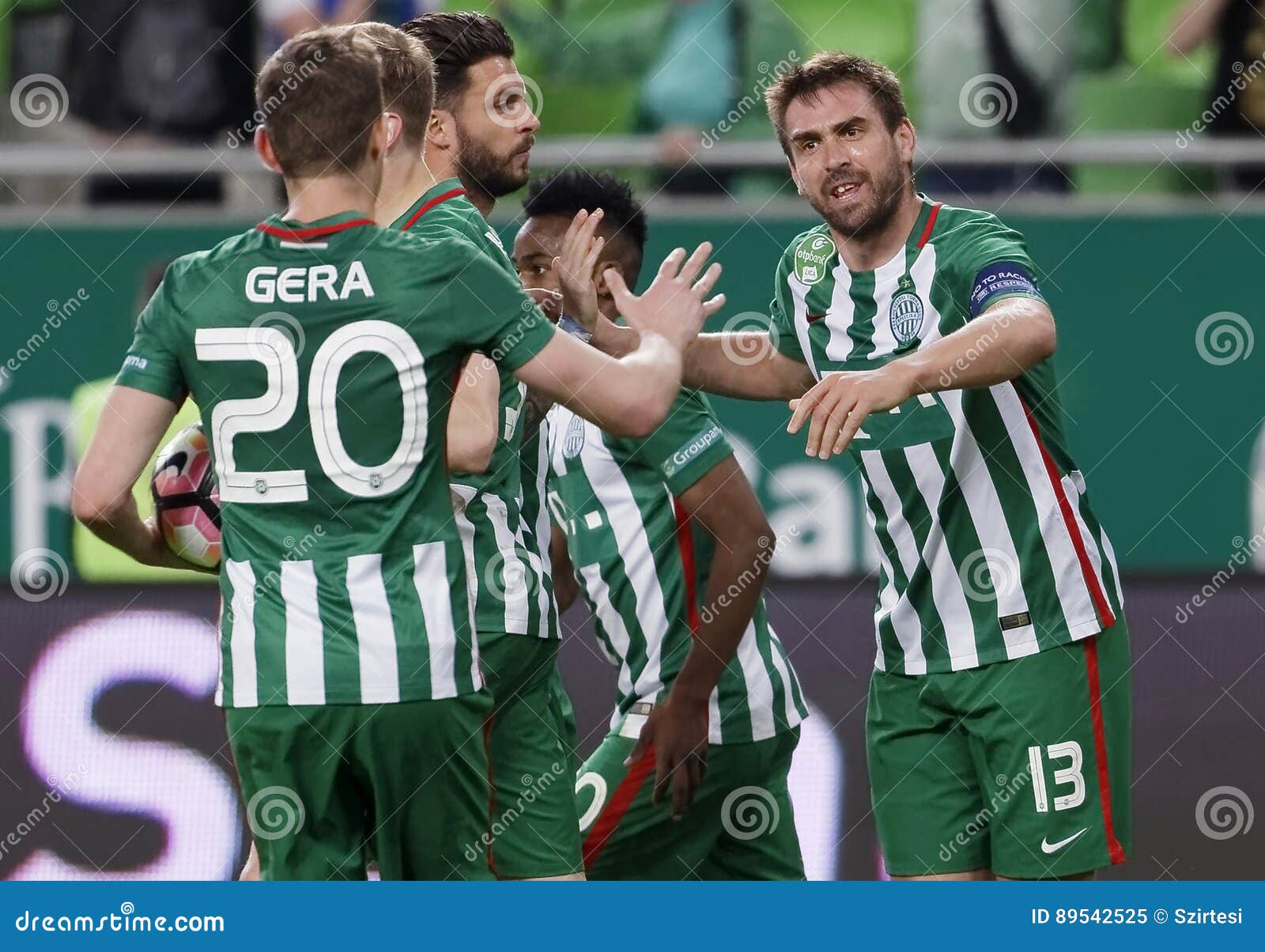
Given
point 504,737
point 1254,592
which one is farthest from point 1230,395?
point 504,737

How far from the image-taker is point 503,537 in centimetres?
404

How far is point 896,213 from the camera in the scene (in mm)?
4094

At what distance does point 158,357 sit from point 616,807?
1.81 metres

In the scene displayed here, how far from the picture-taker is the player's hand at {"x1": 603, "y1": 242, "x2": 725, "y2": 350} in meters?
3.36

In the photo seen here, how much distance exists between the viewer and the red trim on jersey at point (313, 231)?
126 inches

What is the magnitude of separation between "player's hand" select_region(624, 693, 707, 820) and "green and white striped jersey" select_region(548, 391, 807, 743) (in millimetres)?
127

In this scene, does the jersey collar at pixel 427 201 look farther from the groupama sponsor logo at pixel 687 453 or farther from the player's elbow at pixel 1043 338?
the player's elbow at pixel 1043 338

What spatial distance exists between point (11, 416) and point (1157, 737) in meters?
4.02

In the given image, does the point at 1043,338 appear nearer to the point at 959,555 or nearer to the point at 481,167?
the point at 959,555

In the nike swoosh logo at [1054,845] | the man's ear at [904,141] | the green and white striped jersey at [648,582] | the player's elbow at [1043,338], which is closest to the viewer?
the player's elbow at [1043,338]

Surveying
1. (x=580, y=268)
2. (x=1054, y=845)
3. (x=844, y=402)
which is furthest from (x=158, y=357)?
(x=1054, y=845)

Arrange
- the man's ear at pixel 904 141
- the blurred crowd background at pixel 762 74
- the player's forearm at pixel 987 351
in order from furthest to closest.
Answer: the blurred crowd background at pixel 762 74
the man's ear at pixel 904 141
the player's forearm at pixel 987 351

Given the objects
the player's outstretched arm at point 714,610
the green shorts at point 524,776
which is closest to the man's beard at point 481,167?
the player's outstretched arm at point 714,610

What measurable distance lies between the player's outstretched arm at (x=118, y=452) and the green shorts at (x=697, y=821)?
5.40 ft
